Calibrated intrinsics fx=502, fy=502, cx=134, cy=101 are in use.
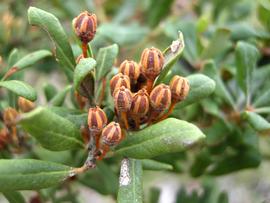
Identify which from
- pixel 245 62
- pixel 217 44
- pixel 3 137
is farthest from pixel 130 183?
pixel 217 44

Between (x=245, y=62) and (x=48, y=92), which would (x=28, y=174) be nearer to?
(x=48, y=92)

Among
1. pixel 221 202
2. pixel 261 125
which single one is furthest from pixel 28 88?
pixel 221 202

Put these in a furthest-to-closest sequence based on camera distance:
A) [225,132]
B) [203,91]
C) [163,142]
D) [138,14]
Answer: [138,14]
[225,132]
[203,91]
[163,142]

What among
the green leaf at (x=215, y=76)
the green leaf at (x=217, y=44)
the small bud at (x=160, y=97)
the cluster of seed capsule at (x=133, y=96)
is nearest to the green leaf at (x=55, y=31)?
the cluster of seed capsule at (x=133, y=96)

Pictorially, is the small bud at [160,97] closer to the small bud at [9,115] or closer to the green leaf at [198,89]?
the green leaf at [198,89]

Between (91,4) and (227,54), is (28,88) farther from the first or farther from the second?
(91,4)
